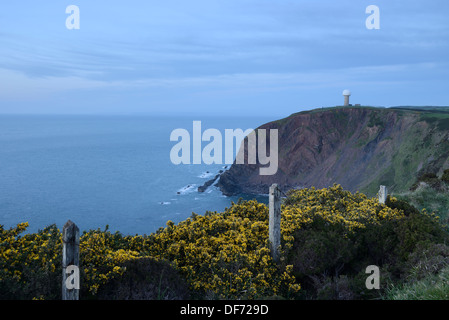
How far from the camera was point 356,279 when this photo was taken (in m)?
8.55

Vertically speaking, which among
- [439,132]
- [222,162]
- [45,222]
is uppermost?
[439,132]

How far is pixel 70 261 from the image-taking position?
5914 mm

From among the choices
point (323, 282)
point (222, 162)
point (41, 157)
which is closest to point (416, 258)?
→ point (323, 282)

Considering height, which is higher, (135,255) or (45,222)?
(135,255)

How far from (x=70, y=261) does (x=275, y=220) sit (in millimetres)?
5141

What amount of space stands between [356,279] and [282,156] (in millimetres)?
89672

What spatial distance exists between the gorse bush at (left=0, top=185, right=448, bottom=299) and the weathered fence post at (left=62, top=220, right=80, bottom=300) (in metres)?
0.85

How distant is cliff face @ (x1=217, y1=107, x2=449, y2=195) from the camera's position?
6844cm

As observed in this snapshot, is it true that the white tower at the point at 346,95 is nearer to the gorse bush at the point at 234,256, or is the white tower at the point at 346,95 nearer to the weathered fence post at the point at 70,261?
the gorse bush at the point at 234,256

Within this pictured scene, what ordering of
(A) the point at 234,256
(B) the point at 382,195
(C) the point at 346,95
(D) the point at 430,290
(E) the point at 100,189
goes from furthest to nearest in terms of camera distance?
(C) the point at 346,95
(E) the point at 100,189
(B) the point at 382,195
(A) the point at 234,256
(D) the point at 430,290

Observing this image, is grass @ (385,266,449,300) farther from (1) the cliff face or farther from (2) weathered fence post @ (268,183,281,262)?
(1) the cliff face

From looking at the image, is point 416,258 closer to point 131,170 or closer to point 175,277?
point 175,277

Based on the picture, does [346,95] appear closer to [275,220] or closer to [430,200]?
[430,200]

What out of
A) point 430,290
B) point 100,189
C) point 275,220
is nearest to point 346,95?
point 100,189
